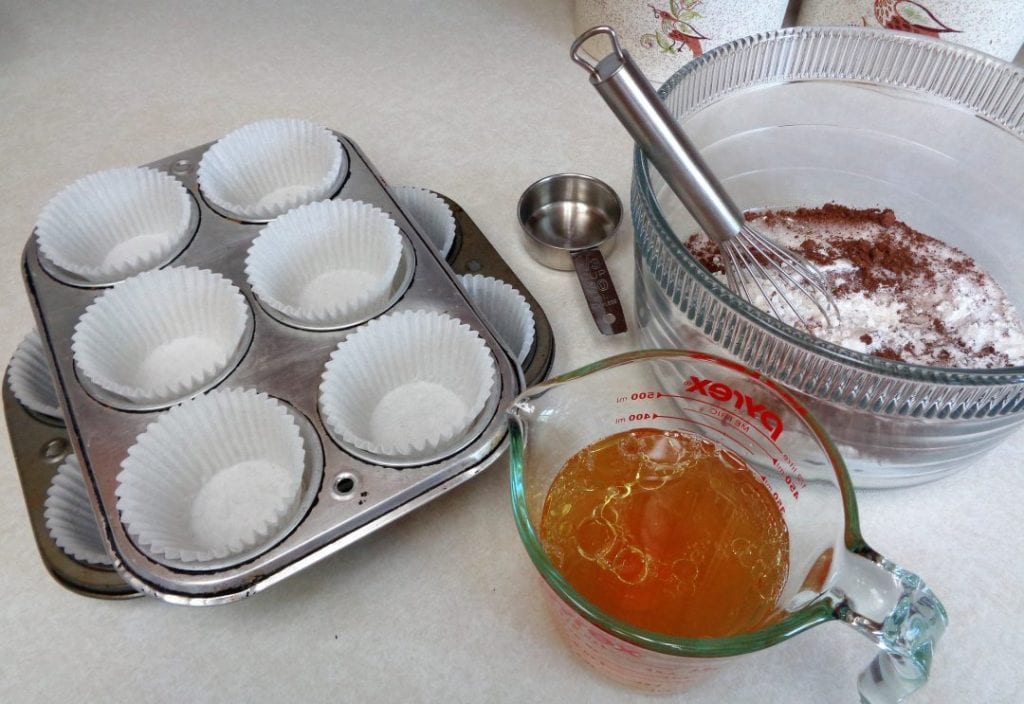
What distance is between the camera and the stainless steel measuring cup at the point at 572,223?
0.83 meters

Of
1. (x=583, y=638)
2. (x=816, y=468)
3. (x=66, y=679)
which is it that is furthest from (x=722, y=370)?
(x=66, y=679)

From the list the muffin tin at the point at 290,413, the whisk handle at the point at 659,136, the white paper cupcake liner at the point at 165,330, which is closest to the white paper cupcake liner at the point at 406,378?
the muffin tin at the point at 290,413

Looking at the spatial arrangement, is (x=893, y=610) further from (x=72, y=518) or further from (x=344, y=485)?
(x=72, y=518)

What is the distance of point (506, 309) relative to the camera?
783mm

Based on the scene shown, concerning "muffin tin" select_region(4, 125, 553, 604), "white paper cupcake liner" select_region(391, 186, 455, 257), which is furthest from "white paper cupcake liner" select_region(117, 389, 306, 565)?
"white paper cupcake liner" select_region(391, 186, 455, 257)

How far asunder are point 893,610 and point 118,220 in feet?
2.77

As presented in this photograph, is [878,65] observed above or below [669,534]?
above

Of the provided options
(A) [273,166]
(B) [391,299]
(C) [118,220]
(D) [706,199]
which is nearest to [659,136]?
(D) [706,199]

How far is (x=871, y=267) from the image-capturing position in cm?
71

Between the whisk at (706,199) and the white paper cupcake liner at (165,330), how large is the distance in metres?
0.41

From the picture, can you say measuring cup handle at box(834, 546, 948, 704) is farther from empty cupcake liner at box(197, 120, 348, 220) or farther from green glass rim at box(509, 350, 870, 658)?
empty cupcake liner at box(197, 120, 348, 220)

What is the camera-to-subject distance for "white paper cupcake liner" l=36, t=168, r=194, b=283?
0.77 metres

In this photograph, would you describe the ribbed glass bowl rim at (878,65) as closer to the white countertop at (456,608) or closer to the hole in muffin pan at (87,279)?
the white countertop at (456,608)

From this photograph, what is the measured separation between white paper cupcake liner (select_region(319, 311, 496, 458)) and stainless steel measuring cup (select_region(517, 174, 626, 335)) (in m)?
0.19
